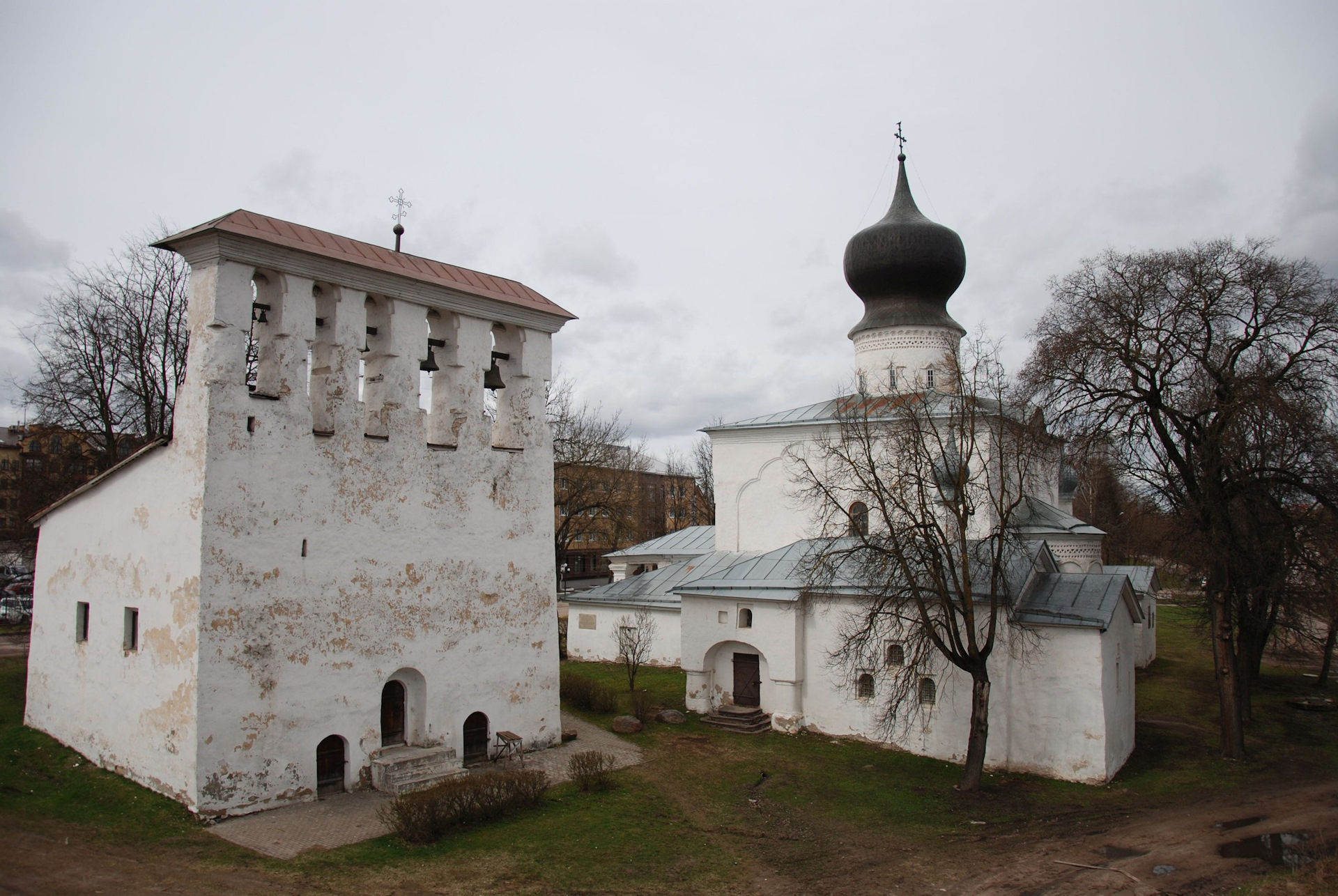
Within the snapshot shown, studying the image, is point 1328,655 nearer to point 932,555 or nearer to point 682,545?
point 932,555

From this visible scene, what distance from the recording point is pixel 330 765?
11.3 m

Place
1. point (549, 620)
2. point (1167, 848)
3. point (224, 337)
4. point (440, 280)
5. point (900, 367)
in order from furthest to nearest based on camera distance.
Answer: point (900, 367), point (549, 620), point (440, 280), point (224, 337), point (1167, 848)

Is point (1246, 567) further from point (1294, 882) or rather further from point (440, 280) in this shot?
point (440, 280)

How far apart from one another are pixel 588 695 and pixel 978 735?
25.7ft

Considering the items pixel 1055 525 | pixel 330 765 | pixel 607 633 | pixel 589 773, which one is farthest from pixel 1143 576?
pixel 330 765

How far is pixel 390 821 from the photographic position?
32.5ft

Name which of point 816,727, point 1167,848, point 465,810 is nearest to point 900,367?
point 816,727

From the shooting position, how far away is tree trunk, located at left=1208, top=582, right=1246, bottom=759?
45.8 ft

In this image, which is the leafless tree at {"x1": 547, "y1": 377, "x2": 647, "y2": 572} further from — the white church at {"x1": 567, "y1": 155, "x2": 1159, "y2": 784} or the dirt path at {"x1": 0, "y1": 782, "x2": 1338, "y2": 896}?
the dirt path at {"x1": 0, "y1": 782, "x2": 1338, "y2": 896}

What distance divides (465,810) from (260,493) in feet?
15.8

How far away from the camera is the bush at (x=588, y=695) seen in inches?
657

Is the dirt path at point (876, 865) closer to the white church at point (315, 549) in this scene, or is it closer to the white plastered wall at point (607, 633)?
the white church at point (315, 549)

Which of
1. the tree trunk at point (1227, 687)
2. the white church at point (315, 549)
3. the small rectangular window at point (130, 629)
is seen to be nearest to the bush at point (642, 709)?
the white church at point (315, 549)

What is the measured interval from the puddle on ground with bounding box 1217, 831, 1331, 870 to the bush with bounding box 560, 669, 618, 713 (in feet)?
34.4
